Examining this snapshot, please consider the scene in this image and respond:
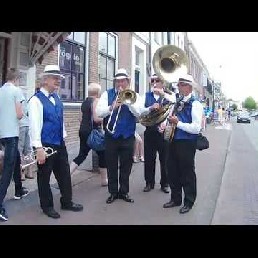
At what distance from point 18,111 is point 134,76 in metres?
12.9

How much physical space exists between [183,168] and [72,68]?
22.4 ft

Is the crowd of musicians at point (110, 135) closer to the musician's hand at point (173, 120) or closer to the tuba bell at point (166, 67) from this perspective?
the musician's hand at point (173, 120)

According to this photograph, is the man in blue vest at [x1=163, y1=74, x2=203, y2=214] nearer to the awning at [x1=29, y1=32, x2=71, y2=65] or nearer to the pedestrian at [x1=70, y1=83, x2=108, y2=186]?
the pedestrian at [x1=70, y1=83, x2=108, y2=186]

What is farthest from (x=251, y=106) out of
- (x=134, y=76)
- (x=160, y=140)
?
(x=160, y=140)

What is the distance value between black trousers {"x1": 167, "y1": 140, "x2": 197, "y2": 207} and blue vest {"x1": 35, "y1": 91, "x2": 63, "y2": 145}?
1.58m

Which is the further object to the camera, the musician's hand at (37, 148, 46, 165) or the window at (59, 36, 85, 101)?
the window at (59, 36, 85, 101)

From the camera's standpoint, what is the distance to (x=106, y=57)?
14258 millimetres

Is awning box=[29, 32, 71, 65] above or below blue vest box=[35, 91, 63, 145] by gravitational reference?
above

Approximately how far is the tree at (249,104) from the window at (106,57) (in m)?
157

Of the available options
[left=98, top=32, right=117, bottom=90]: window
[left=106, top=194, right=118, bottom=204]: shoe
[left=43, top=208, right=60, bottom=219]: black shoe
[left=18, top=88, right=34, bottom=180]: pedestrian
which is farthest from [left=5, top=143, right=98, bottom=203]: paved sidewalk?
[left=98, top=32, right=117, bottom=90]: window

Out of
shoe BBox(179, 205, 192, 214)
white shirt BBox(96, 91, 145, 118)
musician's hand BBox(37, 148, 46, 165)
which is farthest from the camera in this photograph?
white shirt BBox(96, 91, 145, 118)

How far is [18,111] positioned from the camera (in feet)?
18.4

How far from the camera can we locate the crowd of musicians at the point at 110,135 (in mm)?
5359

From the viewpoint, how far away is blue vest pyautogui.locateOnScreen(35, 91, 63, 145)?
17.5 feet
